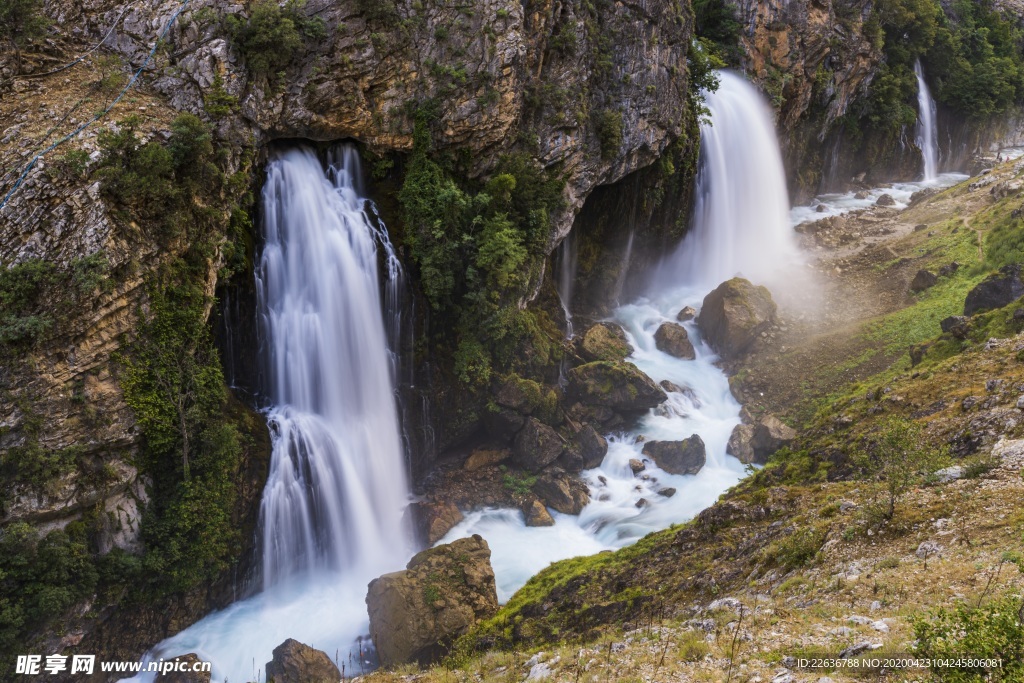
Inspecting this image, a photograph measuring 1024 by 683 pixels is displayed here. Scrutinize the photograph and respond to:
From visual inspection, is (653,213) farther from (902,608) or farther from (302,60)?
(902,608)

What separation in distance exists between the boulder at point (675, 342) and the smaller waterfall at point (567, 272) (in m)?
3.78

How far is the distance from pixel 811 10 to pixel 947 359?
1030 inches

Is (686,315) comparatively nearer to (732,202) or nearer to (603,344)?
(603,344)

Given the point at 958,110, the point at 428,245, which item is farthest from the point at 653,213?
the point at 958,110

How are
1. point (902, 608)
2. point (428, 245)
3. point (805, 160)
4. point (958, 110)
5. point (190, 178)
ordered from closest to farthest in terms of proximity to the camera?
point (902, 608), point (190, 178), point (428, 245), point (805, 160), point (958, 110)

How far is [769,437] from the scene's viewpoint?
19797mm

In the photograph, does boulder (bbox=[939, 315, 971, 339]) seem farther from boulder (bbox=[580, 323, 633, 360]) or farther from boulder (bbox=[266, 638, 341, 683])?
boulder (bbox=[266, 638, 341, 683])

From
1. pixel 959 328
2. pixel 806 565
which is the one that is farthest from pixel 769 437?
pixel 806 565

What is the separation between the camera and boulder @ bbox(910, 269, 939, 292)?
24.8 m

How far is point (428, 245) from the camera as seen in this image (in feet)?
62.7

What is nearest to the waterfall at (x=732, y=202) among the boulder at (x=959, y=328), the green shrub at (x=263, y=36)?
the boulder at (x=959, y=328)

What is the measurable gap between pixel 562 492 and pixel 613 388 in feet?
14.9

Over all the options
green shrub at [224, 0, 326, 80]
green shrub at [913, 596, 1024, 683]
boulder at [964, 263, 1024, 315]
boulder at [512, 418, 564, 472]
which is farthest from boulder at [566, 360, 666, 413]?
green shrub at [913, 596, 1024, 683]

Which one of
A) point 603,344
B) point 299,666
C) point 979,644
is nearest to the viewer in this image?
point 979,644
